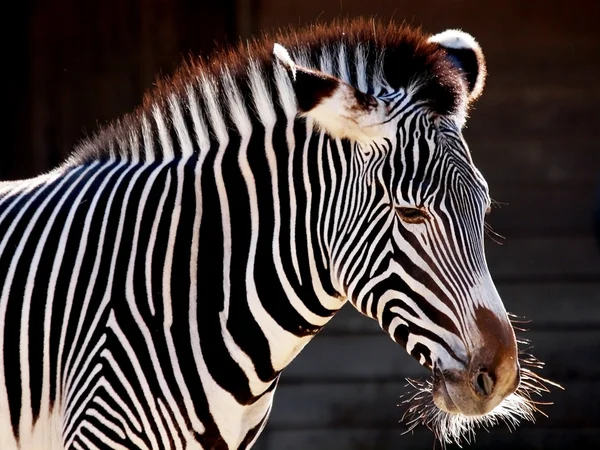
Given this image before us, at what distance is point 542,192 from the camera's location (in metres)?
6.31

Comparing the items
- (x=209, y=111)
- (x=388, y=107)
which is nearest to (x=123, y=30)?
(x=209, y=111)

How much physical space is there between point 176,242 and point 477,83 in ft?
3.71

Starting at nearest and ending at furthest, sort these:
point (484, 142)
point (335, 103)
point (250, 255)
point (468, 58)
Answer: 1. point (335, 103)
2. point (250, 255)
3. point (468, 58)
4. point (484, 142)

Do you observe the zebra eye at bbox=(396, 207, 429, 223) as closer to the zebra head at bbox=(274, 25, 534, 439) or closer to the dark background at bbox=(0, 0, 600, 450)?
the zebra head at bbox=(274, 25, 534, 439)

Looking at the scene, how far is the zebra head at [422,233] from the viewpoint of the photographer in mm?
2506

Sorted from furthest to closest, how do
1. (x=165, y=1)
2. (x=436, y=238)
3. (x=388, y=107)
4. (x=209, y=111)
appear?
(x=165, y=1), (x=209, y=111), (x=388, y=107), (x=436, y=238)

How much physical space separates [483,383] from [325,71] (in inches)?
41.7

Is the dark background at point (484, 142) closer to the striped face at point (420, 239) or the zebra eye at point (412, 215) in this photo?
the striped face at point (420, 239)

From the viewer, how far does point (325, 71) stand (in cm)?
288

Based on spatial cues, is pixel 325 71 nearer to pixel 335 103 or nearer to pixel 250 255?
pixel 335 103

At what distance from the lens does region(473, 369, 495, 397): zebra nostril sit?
8.14 ft

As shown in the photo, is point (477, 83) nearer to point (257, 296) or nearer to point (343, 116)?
point (343, 116)

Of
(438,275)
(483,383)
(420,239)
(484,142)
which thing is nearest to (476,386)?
(483,383)

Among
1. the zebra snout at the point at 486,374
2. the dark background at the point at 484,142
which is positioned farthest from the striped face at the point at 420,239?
the dark background at the point at 484,142
